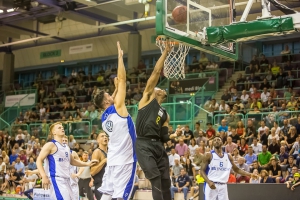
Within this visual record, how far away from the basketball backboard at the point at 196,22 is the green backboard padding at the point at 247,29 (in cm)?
29

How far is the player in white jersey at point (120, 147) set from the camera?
23.8ft

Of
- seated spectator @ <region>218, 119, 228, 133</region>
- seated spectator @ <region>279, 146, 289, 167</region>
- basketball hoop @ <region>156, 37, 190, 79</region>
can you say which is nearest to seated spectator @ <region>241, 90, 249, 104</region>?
seated spectator @ <region>218, 119, 228, 133</region>

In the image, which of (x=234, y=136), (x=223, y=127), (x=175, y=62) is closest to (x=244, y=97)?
(x=223, y=127)

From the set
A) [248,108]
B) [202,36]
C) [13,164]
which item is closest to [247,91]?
[248,108]

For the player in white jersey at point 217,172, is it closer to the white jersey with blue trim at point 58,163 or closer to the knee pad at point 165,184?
the knee pad at point 165,184

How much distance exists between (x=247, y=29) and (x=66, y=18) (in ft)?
62.3

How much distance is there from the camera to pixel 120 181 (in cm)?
726

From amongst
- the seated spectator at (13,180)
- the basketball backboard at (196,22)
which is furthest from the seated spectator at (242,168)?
the seated spectator at (13,180)

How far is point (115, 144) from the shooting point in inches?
291

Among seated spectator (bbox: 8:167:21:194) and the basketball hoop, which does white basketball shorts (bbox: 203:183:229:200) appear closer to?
the basketball hoop

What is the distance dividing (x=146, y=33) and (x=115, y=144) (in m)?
22.9

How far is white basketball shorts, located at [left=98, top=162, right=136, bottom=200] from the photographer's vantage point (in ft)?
Result: 23.7

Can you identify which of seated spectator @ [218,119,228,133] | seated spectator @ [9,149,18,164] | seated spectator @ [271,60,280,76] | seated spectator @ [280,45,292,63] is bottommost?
seated spectator @ [9,149,18,164]

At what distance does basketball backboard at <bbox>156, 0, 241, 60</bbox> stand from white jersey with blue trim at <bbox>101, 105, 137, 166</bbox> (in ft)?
7.44
